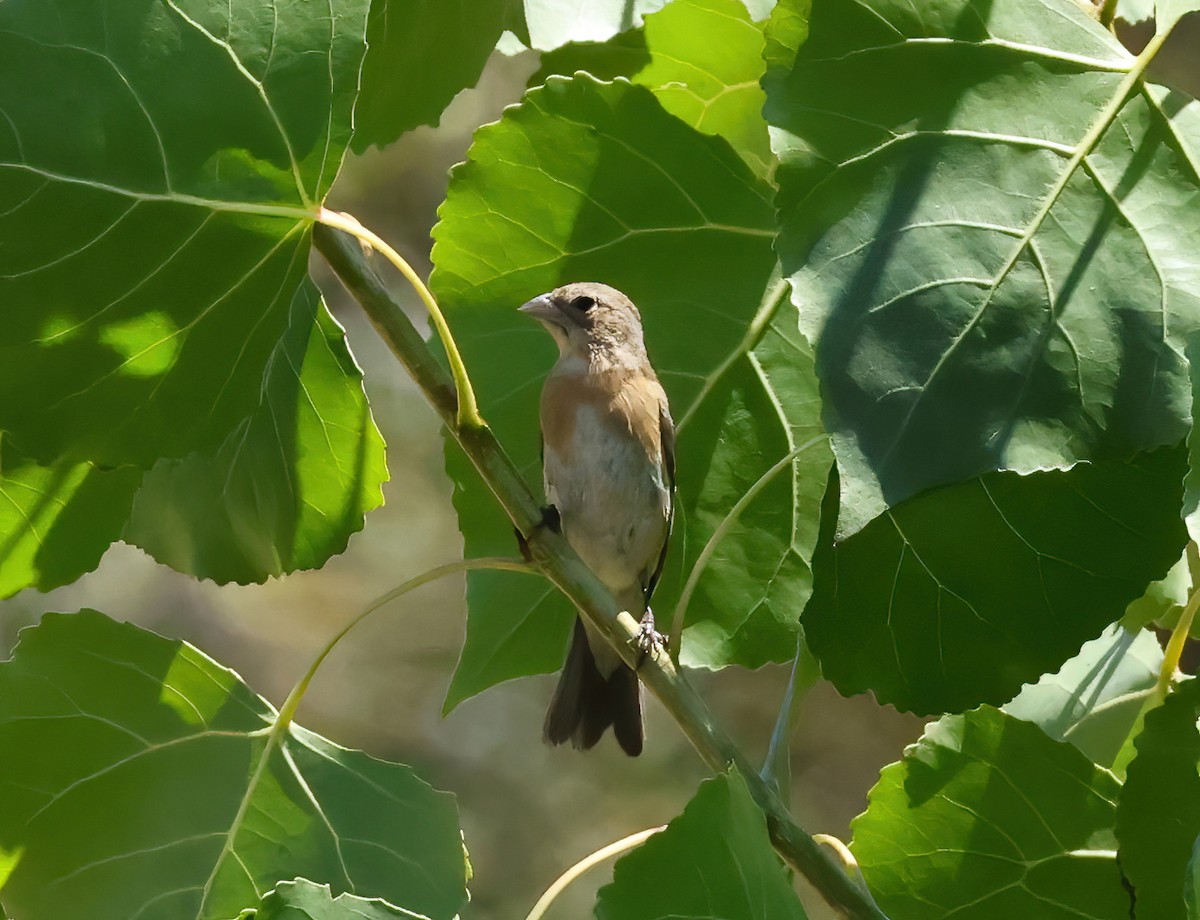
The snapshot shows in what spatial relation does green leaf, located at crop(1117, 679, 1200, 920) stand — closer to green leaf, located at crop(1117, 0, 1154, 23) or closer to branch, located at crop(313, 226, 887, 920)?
branch, located at crop(313, 226, 887, 920)

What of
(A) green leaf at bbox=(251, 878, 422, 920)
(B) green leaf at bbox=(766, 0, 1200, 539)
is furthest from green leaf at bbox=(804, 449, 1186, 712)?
(A) green leaf at bbox=(251, 878, 422, 920)

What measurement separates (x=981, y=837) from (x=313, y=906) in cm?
82

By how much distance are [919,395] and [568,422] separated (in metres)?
1.91

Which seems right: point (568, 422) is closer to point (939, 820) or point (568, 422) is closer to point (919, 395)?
point (939, 820)

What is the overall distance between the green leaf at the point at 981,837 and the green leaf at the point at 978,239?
54 centimetres

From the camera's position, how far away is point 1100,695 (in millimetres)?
1964

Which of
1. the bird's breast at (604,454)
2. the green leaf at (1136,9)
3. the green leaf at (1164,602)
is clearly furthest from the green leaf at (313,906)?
the bird's breast at (604,454)

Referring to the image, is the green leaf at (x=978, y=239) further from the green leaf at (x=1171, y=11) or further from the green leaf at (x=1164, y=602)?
the green leaf at (x=1164, y=602)

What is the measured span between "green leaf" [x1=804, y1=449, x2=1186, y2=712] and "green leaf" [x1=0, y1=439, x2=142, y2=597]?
97 cm

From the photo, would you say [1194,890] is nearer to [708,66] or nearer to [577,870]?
[577,870]

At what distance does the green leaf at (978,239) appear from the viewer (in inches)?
45.9

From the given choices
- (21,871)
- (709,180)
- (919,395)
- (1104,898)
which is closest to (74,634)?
(21,871)

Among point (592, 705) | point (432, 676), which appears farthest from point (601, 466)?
point (432, 676)

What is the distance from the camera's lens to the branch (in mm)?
1387
